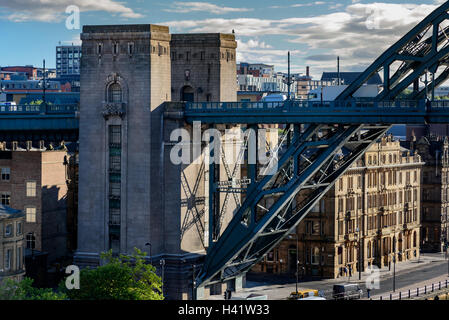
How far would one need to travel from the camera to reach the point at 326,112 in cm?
7738

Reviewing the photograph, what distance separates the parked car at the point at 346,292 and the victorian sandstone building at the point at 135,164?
1989 centimetres

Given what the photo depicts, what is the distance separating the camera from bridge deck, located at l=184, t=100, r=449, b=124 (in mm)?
73000

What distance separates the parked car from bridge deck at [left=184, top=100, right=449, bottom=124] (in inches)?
1037

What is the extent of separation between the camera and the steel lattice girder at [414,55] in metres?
71.4

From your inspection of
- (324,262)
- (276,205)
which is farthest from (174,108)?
(324,262)

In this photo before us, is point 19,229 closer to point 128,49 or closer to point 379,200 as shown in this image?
point 128,49

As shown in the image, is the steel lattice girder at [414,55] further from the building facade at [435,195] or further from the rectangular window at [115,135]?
the building facade at [435,195]

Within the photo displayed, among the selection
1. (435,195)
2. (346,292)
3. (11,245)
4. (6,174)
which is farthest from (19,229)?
(435,195)

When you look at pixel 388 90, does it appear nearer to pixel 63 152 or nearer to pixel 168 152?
pixel 168 152

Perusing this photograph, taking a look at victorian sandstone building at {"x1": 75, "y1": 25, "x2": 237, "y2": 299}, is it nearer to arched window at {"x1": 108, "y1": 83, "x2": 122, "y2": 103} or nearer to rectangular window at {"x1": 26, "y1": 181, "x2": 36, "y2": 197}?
arched window at {"x1": 108, "y1": 83, "x2": 122, "y2": 103}

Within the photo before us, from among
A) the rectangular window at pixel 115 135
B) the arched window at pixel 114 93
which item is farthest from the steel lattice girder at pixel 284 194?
the arched window at pixel 114 93

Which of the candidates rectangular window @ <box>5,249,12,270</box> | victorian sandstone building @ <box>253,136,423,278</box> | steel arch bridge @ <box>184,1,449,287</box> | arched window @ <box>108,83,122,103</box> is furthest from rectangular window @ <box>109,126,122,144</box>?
victorian sandstone building @ <box>253,136,423,278</box>

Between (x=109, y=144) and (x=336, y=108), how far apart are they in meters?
22.5

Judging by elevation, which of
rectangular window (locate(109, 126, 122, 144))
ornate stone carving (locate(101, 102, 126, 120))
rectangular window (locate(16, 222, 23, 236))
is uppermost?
ornate stone carving (locate(101, 102, 126, 120))
